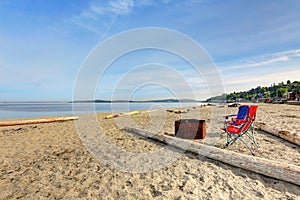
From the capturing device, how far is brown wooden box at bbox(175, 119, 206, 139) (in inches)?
215

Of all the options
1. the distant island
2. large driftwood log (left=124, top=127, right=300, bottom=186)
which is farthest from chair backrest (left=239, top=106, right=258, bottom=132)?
the distant island

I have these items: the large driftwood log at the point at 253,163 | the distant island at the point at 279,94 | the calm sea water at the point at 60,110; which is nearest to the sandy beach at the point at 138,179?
the large driftwood log at the point at 253,163

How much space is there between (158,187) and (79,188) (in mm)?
1246

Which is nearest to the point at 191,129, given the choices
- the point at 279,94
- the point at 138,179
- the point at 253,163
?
the point at 253,163

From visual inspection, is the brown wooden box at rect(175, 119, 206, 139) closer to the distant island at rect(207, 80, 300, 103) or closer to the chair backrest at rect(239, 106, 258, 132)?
the chair backrest at rect(239, 106, 258, 132)

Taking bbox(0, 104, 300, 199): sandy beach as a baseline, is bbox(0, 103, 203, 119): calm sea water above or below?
below

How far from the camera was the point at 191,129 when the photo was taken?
5.55 meters

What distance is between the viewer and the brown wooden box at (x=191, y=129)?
215 inches

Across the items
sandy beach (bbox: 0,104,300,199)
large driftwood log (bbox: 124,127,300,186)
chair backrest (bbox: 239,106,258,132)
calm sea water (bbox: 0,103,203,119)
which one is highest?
chair backrest (bbox: 239,106,258,132)

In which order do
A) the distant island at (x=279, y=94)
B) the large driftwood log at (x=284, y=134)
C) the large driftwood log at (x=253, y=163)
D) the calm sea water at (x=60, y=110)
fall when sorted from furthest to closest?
1. the distant island at (x=279, y=94)
2. the calm sea water at (x=60, y=110)
3. the large driftwood log at (x=284, y=134)
4. the large driftwood log at (x=253, y=163)

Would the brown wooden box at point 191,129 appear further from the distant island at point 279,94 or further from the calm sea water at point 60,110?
the distant island at point 279,94

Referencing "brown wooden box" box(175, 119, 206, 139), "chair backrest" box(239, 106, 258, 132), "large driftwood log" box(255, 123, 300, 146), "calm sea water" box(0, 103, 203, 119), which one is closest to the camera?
"chair backrest" box(239, 106, 258, 132)

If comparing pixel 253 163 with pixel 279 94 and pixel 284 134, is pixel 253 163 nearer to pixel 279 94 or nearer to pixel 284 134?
pixel 284 134

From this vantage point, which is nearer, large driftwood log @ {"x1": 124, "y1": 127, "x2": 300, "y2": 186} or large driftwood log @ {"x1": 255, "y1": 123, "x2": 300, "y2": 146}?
large driftwood log @ {"x1": 124, "y1": 127, "x2": 300, "y2": 186}
